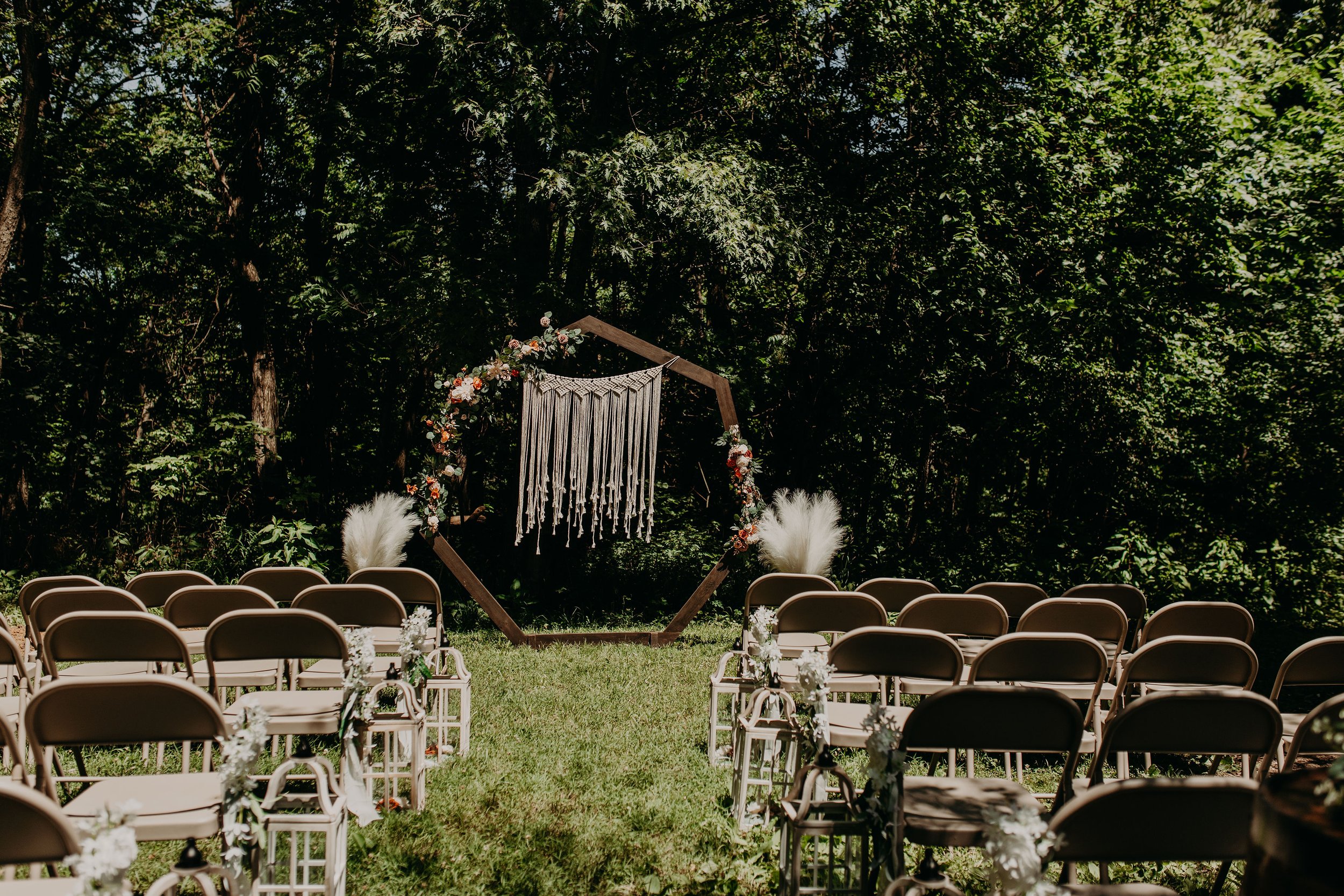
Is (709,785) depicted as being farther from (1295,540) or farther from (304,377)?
(304,377)

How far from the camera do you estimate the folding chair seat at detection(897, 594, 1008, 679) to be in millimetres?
4066

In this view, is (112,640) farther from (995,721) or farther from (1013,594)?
(1013,594)

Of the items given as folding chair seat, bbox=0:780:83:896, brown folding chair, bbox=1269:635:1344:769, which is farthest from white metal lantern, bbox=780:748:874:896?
brown folding chair, bbox=1269:635:1344:769

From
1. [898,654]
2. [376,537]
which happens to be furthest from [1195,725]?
[376,537]

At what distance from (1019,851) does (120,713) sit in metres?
2.15

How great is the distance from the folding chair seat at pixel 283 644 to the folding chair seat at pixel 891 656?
1735 millimetres

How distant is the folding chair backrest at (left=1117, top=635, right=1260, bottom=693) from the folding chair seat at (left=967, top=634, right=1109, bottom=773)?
5.7 inches

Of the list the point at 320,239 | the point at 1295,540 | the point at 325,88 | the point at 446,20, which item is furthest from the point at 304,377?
the point at 1295,540

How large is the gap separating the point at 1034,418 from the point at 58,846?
9.81m

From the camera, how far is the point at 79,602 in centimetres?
379

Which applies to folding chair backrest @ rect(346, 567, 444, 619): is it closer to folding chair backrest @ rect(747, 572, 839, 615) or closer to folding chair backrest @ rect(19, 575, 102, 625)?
folding chair backrest @ rect(19, 575, 102, 625)

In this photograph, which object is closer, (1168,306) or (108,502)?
(1168,306)

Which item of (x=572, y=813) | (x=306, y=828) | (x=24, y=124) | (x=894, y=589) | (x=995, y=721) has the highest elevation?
(x=24, y=124)

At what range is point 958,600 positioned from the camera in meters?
4.08
